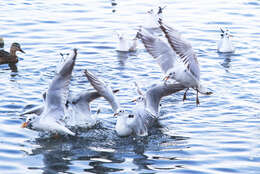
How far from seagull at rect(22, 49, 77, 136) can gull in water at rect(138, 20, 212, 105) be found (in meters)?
2.12

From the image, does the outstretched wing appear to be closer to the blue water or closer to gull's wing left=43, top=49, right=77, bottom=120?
the blue water

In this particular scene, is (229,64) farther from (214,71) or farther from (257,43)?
(257,43)

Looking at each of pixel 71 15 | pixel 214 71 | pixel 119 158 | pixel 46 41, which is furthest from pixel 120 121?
pixel 71 15

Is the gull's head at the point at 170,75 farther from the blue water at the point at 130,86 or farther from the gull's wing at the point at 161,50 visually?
the blue water at the point at 130,86

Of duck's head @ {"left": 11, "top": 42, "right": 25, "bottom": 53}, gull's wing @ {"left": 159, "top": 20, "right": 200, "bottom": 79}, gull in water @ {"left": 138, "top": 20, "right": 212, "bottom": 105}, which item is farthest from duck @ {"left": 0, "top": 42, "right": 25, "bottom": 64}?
gull's wing @ {"left": 159, "top": 20, "right": 200, "bottom": 79}

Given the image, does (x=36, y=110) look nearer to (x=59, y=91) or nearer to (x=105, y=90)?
(x=59, y=91)

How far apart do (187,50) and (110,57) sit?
214 inches

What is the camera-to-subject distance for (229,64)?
52.7 feet

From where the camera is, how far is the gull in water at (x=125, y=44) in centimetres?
1684

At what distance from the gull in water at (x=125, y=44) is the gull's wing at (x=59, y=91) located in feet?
19.8

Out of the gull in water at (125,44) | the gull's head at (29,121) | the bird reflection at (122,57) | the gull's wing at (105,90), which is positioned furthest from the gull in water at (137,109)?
the gull in water at (125,44)

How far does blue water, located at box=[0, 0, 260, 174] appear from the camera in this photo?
10234mm

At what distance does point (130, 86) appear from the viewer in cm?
1407

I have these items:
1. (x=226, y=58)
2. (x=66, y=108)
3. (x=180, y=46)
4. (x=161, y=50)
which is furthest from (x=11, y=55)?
(x=180, y=46)
